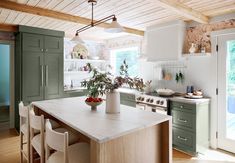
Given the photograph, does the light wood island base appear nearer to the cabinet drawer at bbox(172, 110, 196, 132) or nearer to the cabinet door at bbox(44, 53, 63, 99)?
the cabinet drawer at bbox(172, 110, 196, 132)

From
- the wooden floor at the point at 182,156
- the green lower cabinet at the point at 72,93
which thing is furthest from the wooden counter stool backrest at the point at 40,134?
the green lower cabinet at the point at 72,93

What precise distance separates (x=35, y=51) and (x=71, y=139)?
267 cm

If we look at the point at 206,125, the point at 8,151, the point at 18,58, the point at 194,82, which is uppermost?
the point at 18,58

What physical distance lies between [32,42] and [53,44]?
463mm

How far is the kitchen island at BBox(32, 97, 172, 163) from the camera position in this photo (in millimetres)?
1444

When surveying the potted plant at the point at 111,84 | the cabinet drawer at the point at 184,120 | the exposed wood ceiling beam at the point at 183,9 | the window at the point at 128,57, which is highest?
the exposed wood ceiling beam at the point at 183,9

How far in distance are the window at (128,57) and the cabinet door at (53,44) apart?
188 cm

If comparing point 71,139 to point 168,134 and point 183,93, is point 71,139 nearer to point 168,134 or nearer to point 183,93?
point 168,134

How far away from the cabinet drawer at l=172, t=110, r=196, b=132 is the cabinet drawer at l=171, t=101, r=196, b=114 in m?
0.06

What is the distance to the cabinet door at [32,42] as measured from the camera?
389 cm

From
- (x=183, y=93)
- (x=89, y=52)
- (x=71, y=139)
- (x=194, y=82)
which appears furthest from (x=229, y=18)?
(x=89, y=52)

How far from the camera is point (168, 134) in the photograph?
1.95m

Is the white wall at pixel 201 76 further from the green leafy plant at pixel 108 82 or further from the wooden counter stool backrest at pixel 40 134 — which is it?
→ the wooden counter stool backrest at pixel 40 134

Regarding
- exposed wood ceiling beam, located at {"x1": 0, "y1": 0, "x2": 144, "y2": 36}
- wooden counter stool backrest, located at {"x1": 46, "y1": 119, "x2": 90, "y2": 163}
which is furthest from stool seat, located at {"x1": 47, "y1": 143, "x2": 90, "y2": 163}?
exposed wood ceiling beam, located at {"x1": 0, "y1": 0, "x2": 144, "y2": 36}
